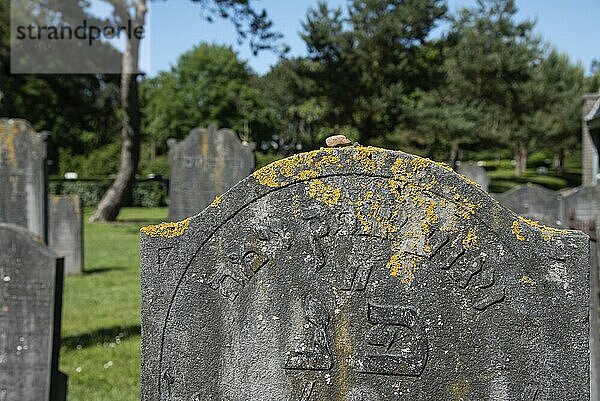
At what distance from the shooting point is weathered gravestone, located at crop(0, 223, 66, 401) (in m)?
4.72

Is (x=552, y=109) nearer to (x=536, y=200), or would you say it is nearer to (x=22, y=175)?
(x=536, y=200)

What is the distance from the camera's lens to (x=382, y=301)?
2.49m

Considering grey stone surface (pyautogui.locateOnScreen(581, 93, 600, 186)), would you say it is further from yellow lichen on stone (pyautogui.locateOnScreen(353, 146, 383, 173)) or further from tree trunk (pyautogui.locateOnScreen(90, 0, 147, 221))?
yellow lichen on stone (pyautogui.locateOnScreen(353, 146, 383, 173))

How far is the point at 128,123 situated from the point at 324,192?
22.3 meters

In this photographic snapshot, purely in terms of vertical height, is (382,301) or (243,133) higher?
(243,133)

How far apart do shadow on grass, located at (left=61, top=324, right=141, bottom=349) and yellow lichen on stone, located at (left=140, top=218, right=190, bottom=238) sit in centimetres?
555

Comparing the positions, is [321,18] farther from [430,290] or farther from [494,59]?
[430,290]

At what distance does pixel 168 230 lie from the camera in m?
2.64

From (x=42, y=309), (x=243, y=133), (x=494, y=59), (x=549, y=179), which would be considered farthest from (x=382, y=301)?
(x=243, y=133)

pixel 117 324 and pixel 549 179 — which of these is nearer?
A: pixel 117 324

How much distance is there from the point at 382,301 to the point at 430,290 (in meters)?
0.17

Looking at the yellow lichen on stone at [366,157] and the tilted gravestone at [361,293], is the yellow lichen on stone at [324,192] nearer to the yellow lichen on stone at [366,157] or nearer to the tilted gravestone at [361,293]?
the tilted gravestone at [361,293]

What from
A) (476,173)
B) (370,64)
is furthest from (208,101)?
(476,173)

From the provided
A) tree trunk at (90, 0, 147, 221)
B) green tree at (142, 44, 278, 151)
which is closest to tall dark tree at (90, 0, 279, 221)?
tree trunk at (90, 0, 147, 221)
